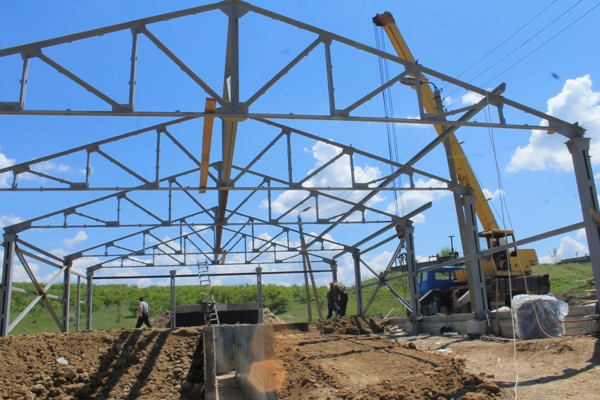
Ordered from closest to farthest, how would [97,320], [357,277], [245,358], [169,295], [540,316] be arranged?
[540,316] → [245,358] → [357,277] → [97,320] → [169,295]

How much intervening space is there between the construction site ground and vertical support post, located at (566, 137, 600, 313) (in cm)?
143

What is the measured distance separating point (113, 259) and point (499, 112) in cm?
1625

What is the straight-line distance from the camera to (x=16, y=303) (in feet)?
107

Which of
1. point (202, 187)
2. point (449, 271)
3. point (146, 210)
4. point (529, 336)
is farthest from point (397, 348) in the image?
point (449, 271)

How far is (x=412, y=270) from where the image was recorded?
16625mm

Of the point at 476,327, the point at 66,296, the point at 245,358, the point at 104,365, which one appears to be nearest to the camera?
the point at 104,365

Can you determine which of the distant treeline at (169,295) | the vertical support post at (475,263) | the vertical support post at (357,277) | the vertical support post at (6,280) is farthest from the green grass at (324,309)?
the vertical support post at (475,263)

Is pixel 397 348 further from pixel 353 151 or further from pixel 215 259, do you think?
pixel 215 259

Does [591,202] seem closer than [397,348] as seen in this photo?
Yes

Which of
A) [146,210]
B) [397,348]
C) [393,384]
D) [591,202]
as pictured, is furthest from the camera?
[146,210]

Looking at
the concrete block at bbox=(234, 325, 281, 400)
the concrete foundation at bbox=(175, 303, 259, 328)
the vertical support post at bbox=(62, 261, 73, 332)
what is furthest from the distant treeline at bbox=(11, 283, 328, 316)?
the concrete block at bbox=(234, 325, 281, 400)

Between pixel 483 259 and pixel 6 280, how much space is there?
1612 centimetres

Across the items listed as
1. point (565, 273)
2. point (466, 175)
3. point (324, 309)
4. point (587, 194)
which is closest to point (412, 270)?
point (466, 175)

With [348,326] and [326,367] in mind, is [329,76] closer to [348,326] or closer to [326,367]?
[326,367]
